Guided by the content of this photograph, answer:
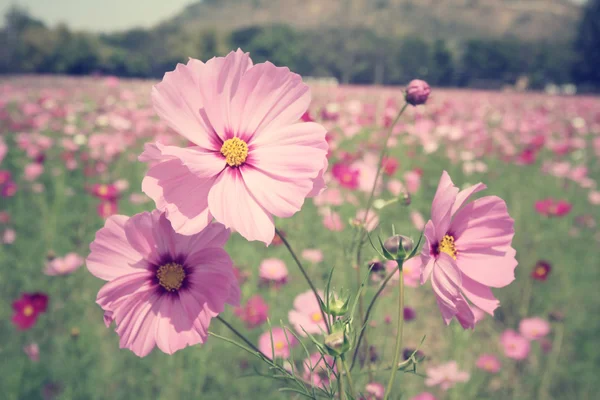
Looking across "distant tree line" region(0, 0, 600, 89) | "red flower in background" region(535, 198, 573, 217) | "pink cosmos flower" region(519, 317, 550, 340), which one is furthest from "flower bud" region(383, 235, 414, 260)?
"distant tree line" region(0, 0, 600, 89)

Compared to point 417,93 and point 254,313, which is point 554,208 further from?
point 417,93

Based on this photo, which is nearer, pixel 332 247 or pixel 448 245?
pixel 448 245

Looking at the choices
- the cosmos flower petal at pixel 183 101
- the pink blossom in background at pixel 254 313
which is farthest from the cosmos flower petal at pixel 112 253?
the pink blossom in background at pixel 254 313

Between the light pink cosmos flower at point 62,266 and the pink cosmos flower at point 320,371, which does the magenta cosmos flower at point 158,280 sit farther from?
the light pink cosmos flower at point 62,266

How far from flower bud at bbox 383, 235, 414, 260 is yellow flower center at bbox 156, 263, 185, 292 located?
25cm

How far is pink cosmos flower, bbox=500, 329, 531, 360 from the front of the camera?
139 cm

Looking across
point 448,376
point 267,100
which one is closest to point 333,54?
point 448,376

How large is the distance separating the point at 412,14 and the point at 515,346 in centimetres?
9042

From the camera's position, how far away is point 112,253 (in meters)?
0.50

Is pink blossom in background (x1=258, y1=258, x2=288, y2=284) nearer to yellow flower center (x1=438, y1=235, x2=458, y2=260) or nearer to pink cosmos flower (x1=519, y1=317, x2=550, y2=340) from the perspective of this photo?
pink cosmos flower (x1=519, y1=317, x2=550, y2=340)

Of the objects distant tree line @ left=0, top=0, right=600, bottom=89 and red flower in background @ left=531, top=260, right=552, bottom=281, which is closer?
red flower in background @ left=531, top=260, right=552, bottom=281

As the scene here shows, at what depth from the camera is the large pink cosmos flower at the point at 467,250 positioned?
420mm

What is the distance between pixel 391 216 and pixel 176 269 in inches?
78.3

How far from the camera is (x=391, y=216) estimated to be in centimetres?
239
